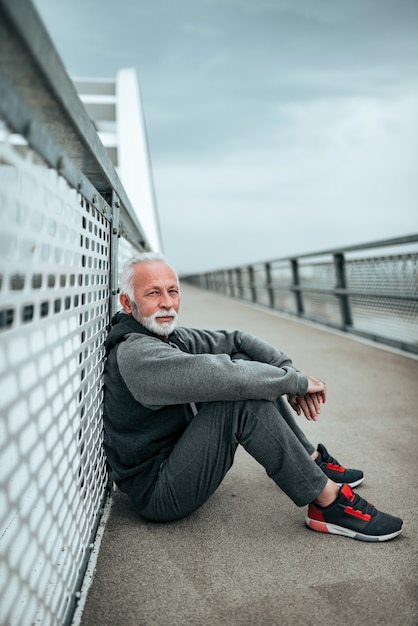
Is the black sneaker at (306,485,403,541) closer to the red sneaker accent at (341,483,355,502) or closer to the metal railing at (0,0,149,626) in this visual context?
the red sneaker accent at (341,483,355,502)

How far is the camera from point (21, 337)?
3.25ft

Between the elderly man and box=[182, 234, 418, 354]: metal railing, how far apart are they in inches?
135

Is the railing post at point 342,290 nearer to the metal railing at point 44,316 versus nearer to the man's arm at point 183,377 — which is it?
the man's arm at point 183,377

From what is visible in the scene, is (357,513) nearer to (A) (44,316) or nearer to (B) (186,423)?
(B) (186,423)

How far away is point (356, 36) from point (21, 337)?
1569cm

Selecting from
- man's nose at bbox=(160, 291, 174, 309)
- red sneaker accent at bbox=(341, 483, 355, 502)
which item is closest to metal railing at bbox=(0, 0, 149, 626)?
man's nose at bbox=(160, 291, 174, 309)

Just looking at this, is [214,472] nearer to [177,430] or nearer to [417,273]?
[177,430]

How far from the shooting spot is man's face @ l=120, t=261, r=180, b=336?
192 centimetres

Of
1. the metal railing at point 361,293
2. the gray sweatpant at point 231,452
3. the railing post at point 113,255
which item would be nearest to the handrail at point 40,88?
the railing post at point 113,255

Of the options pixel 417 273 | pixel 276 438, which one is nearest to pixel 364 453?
pixel 276 438

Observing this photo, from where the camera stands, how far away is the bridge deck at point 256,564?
1451 millimetres

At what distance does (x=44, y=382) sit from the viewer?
1136 mm

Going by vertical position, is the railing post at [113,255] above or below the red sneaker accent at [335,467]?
above

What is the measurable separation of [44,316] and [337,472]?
164 cm
